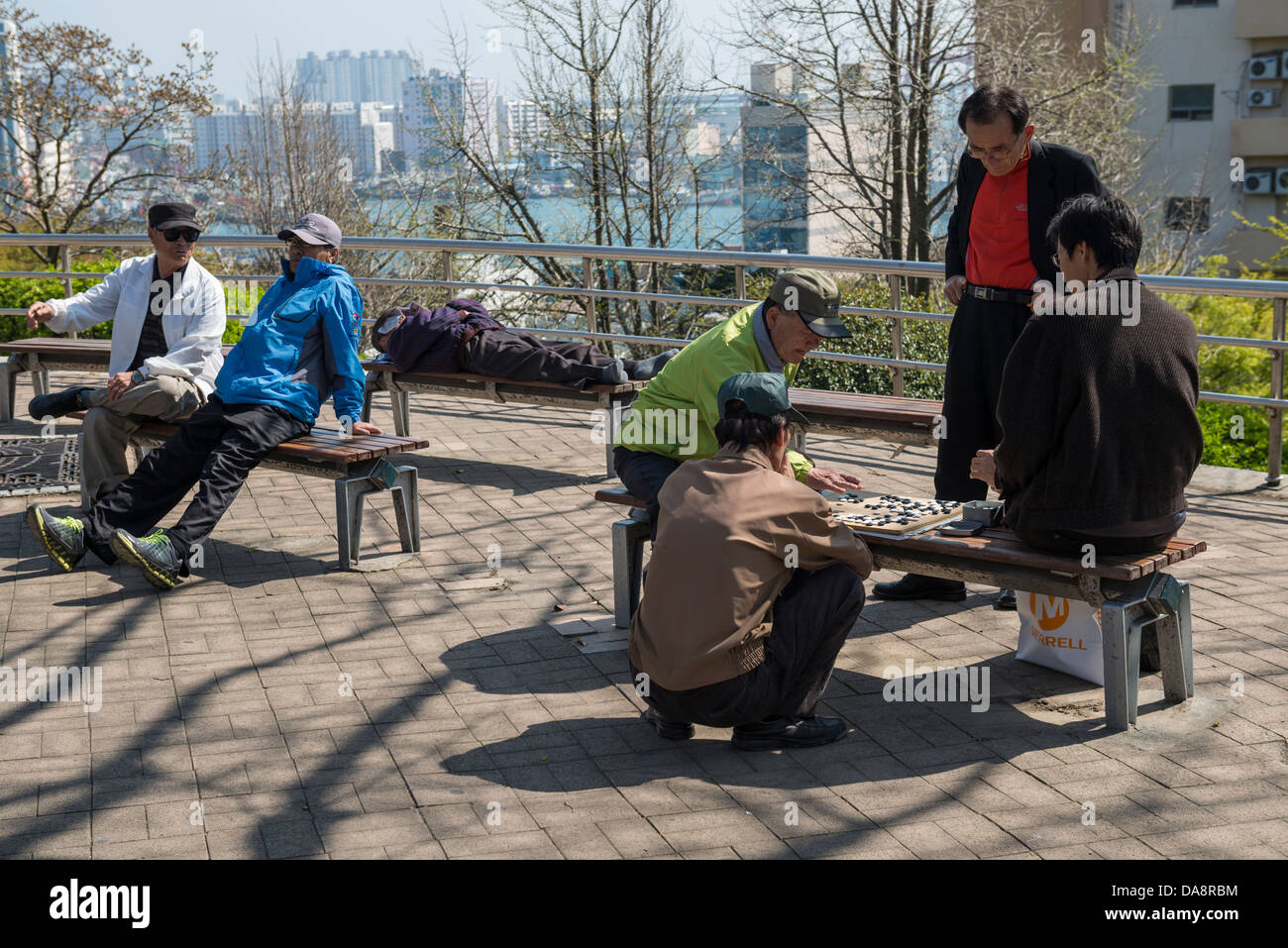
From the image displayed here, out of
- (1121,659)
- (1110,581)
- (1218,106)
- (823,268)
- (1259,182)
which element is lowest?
(1121,659)

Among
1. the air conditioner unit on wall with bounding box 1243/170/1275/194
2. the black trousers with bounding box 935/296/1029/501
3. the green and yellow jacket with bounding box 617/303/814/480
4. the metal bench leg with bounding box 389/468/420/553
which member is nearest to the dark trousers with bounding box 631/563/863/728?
the green and yellow jacket with bounding box 617/303/814/480

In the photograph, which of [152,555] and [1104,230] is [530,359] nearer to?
[152,555]

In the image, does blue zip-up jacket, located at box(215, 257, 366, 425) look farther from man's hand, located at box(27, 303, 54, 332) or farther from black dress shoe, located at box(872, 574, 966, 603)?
black dress shoe, located at box(872, 574, 966, 603)

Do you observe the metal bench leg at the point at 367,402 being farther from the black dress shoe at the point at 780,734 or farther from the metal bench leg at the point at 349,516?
the black dress shoe at the point at 780,734

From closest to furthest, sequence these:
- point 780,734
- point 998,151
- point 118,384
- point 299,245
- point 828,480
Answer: point 780,734, point 828,480, point 998,151, point 299,245, point 118,384

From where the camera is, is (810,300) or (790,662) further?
(810,300)

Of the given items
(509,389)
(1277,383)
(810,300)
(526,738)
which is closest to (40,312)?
(509,389)

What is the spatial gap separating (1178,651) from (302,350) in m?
4.11

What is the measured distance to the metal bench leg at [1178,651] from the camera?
14.6 ft

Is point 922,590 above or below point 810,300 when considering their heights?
below

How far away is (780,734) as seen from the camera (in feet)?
14.0

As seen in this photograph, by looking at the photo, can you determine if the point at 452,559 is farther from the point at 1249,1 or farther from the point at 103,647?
the point at 1249,1

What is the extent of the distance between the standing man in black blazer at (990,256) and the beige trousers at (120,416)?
3.53 metres

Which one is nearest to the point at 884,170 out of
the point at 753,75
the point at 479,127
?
the point at 753,75
